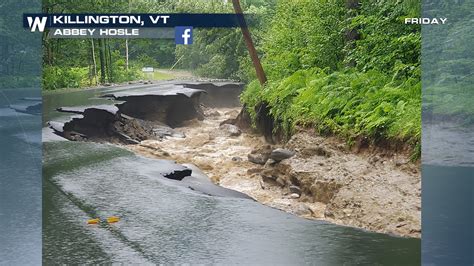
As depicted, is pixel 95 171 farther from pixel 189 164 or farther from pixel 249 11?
pixel 249 11

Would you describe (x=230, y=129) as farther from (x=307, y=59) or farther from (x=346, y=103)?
(x=346, y=103)

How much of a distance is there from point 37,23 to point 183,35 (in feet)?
3.91

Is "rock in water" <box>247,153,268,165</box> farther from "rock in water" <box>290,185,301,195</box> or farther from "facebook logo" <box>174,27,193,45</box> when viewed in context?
"facebook logo" <box>174,27,193,45</box>

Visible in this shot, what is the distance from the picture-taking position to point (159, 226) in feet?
21.0

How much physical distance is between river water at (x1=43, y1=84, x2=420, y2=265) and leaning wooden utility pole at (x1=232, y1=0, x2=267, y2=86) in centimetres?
106

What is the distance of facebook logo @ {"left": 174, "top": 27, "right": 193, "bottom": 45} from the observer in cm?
657

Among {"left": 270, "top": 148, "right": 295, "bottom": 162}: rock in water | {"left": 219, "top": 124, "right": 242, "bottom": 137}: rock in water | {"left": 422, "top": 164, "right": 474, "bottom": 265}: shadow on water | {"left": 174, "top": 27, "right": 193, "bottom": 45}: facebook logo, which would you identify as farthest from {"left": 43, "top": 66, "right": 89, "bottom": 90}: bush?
{"left": 422, "top": 164, "right": 474, "bottom": 265}: shadow on water

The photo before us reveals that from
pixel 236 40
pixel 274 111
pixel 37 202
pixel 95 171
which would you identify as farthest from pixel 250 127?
pixel 37 202

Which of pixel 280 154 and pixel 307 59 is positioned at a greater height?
pixel 307 59

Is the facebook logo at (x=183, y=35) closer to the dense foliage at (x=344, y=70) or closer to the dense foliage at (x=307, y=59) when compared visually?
the dense foliage at (x=307, y=59)

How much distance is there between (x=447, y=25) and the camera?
7.00 meters

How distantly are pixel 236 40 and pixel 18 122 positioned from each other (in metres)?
1.99

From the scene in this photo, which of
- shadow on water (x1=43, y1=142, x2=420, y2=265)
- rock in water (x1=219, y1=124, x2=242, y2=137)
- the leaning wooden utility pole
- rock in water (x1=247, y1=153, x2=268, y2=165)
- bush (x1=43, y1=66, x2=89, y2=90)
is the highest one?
the leaning wooden utility pole
